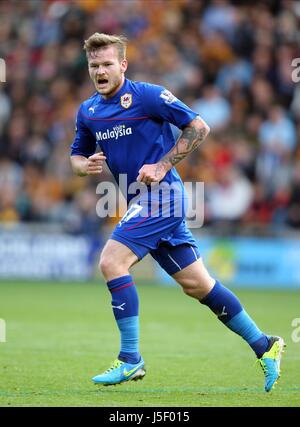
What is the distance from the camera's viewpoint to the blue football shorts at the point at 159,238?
6828mm

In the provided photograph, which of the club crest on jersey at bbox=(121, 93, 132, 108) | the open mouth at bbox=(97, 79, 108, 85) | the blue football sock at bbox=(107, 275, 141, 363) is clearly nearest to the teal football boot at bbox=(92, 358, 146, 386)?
the blue football sock at bbox=(107, 275, 141, 363)

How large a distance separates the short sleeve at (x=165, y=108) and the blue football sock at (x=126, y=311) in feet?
3.87

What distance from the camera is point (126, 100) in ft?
23.1

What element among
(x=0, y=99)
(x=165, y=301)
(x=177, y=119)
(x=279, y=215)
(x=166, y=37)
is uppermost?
(x=166, y=37)

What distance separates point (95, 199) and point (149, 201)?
35.7 feet

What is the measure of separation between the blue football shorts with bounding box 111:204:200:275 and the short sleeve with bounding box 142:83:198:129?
67 cm

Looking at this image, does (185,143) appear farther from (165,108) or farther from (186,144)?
(165,108)

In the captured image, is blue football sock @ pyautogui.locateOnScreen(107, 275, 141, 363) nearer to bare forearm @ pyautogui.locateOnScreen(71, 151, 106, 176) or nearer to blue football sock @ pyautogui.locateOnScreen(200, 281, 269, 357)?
blue football sock @ pyautogui.locateOnScreen(200, 281, 269, 357)

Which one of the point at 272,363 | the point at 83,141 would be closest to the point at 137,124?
the point at 83,141

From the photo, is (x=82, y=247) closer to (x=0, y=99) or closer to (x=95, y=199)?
(x=95, y=199)

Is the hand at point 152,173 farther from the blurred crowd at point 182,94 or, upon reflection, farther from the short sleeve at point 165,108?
the blurred crowd at point 182,94

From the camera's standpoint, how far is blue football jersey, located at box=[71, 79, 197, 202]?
694cm

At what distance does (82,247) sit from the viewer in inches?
699
